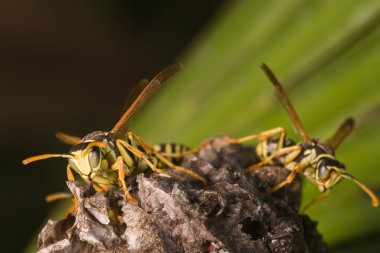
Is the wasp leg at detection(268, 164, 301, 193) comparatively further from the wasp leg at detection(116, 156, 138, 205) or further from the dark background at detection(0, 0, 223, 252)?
the dark background at detection(0, 0, 223, 252)

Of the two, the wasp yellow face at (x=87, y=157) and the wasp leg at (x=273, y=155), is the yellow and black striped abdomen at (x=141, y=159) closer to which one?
the wasp yellow face at (x=87, y=157)

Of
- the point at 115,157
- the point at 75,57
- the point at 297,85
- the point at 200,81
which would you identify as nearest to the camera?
the point at 115,157

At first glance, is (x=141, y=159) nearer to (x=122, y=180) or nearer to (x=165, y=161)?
(x=165, y=161)

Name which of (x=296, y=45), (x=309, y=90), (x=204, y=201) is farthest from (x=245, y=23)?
(x=204, y=201)

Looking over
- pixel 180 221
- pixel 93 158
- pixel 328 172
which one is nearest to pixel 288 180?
pixel 328 172

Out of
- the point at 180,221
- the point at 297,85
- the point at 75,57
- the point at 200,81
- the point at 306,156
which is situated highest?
the point at 75,57

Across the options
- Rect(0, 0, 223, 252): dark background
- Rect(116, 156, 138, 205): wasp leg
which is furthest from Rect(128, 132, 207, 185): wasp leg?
Rect(0, 0, 223, 252): dark background

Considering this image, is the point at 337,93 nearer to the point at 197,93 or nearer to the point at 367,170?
the point at 367,170
